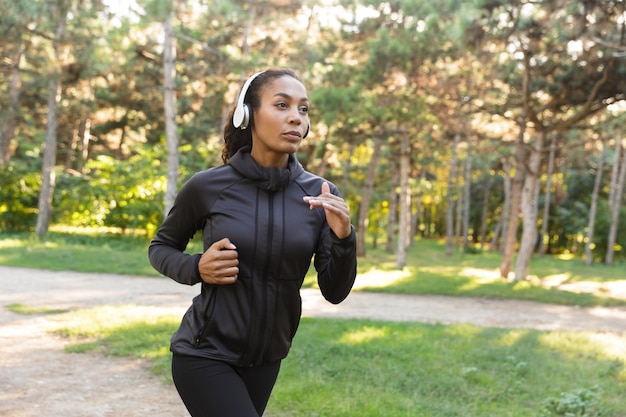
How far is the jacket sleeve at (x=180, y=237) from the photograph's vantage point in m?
2.42

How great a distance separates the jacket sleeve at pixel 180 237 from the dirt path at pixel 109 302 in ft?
10.8

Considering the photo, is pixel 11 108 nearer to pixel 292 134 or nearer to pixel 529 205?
pixel 529 205

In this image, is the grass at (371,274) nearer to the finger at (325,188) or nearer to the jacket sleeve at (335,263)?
the jacket sleeve at (335,263)

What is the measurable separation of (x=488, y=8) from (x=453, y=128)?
503 centimetres

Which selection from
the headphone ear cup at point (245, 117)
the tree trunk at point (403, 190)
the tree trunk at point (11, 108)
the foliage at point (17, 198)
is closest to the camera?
the headphone ear cup at point (245, 117)

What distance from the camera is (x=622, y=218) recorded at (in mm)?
34156

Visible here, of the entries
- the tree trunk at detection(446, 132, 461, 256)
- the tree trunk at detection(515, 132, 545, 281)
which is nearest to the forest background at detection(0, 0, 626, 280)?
the tree trunk at detection(515, 132, 545, 281)

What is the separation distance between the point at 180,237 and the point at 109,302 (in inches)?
370

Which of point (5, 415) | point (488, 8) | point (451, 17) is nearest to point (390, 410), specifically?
point (5, 415)

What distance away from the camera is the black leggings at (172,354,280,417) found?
224 centimetres

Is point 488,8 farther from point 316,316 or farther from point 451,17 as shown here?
point 316,316

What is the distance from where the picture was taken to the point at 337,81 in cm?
1789

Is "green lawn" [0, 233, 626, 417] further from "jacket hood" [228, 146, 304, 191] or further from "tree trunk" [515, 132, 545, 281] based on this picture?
"tree trunk" [515, 132, 545, 281]

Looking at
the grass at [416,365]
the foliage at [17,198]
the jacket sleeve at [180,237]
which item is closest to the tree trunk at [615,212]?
the grass at [416,365]
